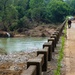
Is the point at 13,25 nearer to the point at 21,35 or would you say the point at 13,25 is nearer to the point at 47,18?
the point at 21,35

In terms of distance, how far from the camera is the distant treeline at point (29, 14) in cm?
7075

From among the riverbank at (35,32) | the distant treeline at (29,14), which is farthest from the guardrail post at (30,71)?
the distant treeline at (29,14)

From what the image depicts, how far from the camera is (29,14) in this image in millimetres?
81438

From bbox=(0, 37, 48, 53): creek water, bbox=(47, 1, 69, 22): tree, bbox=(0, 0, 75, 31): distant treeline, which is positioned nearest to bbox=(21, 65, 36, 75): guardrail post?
bbox=(0, 37, 48, 53): creek water

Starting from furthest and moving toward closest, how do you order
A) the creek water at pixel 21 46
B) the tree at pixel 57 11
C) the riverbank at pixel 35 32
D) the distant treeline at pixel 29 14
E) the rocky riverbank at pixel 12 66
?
the tree at pixel 57 11, the distant treeline at pixel 29 14, the riverbank at pixel 35 32, the creek water at pixel 21 46, the rocky riverbank at pixel 12 66

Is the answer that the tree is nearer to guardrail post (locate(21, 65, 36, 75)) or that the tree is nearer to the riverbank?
the riverbank

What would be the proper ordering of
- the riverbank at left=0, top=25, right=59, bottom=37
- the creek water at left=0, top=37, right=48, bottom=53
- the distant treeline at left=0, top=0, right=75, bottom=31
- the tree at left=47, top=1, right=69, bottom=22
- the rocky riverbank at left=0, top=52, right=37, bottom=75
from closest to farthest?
the rocky riverbank at left=0, top=52, right=37, bottom=75 < the creek water at left=0, top=37, right=48, bottom=53 < the riverbank at left=0, top=25, right=59, bottom=37 < the distant treeline at left=0, top=0, right=75, bottom=31 < the tree at left=47, top=1, right=69, bottom=22

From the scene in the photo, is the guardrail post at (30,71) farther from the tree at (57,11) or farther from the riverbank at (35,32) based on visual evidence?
the tree at (57,11)

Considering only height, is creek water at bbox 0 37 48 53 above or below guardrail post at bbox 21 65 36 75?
below

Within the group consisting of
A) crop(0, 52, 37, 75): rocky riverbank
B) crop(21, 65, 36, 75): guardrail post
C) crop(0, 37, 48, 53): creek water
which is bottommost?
crop(0, 37, 48, 53): creek water

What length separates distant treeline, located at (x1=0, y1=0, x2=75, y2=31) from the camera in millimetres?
70750

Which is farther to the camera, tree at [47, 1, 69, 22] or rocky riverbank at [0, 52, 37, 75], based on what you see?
tree at [47, 1, 69, 22]

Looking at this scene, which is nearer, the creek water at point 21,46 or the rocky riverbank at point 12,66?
the rocky riverbank at point 12,66

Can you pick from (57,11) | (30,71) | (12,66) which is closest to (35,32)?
(57,11)
